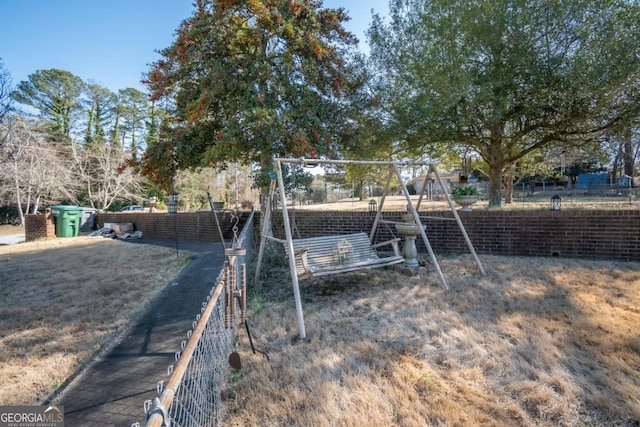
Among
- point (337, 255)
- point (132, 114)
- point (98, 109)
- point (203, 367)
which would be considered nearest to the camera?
point (203, 367)

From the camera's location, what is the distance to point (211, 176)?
2505cm

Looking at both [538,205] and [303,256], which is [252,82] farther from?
[538,205]

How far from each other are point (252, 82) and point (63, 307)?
4.87 m

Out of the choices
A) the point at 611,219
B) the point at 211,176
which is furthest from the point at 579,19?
→ the point at 211,176

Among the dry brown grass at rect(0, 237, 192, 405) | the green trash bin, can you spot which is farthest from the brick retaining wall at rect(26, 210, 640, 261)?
the green trash bin

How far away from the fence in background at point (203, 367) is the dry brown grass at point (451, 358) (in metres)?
0.15

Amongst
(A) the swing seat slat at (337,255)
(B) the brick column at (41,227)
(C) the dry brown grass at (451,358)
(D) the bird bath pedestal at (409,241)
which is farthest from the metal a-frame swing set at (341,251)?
(B) the brick column at (41,227)

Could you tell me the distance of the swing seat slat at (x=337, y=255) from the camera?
4.66 metres

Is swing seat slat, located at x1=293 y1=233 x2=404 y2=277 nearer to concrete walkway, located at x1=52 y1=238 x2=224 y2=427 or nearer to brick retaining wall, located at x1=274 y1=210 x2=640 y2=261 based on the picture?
brick retaining wall, located at x1=274 y1=210 x2=640 y2=261

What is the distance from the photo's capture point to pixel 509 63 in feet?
27.3

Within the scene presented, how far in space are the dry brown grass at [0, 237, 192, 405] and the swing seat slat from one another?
93.4 inches

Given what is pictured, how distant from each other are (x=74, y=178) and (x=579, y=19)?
24.8 meters

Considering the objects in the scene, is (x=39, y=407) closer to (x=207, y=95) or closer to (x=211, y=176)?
(x=207, y=95)

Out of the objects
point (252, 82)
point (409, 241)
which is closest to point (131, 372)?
point (409, 241)
